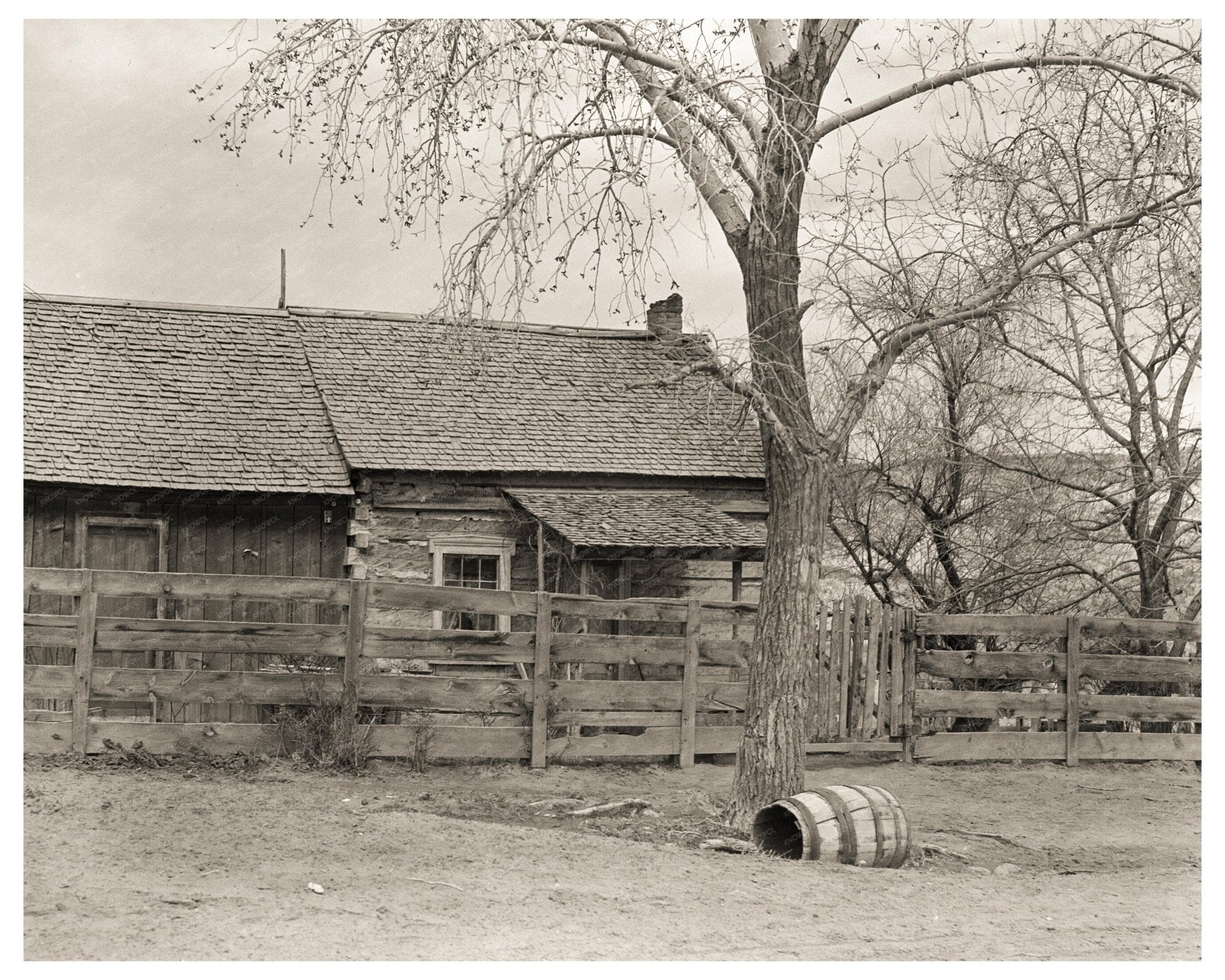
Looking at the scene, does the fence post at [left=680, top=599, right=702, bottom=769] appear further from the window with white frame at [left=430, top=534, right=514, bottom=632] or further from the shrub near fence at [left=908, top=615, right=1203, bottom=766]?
the window with white frame at [left=430, top=534, right=514, bottom=632]

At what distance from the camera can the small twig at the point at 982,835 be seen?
27.0 feet

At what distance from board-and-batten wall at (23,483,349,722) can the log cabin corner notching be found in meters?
0.02

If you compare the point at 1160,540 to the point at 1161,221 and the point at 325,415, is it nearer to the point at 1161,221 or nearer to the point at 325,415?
the point at 1161,221

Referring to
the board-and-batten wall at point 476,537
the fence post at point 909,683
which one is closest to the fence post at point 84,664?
the board-and-batten wall at point 476,537

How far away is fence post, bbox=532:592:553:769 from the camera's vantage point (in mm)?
9578

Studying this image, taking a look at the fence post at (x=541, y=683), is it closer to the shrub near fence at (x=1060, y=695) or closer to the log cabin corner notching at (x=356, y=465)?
the log cabin corner notching at (x=356, y=465)

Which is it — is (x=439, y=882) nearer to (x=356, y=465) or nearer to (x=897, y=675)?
(x=897, y=675)

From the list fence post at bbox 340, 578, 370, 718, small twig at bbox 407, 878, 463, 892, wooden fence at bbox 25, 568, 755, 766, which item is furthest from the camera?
fence post at bbox 340, 578, 370, 718

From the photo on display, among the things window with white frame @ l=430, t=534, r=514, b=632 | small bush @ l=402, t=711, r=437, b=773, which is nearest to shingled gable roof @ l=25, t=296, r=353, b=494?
window with white frame @ l=430, t=534, r=514, b=632

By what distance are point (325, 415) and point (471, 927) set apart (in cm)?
1000

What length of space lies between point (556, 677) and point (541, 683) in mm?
2610

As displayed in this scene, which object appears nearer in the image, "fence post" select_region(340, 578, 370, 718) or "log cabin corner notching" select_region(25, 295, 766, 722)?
"fence post" select_region(340, 578, 370, 718)

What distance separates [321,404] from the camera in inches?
581

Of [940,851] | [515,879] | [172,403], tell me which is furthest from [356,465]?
[940,851]
